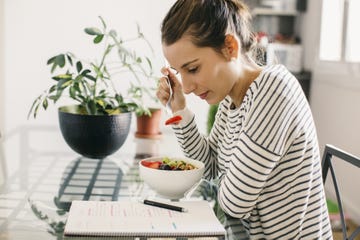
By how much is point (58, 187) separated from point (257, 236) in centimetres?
55

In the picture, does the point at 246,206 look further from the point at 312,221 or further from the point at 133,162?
the point at 133,162

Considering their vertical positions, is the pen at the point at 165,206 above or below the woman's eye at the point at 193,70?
below

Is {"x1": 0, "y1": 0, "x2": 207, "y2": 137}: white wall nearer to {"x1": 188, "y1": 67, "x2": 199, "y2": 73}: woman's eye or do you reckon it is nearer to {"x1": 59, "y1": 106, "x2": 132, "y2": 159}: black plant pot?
{"x1": 59, "y1": 106, "x2": 132, "y2": 159}: black plant pot

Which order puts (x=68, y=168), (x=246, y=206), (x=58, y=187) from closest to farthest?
(x=246, y=206)
(x=58, y=187)
(x=68, y=168)

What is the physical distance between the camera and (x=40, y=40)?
3.01 metres

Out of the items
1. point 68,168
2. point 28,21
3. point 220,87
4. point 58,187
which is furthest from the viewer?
point 28,21

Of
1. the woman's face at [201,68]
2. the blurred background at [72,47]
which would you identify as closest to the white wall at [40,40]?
the blurred background at [72,47]

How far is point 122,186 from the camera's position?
1342 millimetres

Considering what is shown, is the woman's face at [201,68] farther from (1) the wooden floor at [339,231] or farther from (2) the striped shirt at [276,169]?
(1) the wooden floor at [339,231]

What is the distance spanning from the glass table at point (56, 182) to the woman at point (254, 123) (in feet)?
0.27

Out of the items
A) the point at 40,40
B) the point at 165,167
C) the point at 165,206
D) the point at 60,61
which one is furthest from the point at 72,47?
the point at 165,206

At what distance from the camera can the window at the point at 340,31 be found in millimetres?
3217

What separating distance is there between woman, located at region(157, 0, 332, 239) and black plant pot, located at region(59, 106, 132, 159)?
0.50 metres

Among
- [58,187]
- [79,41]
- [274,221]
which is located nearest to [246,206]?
[274,221]
